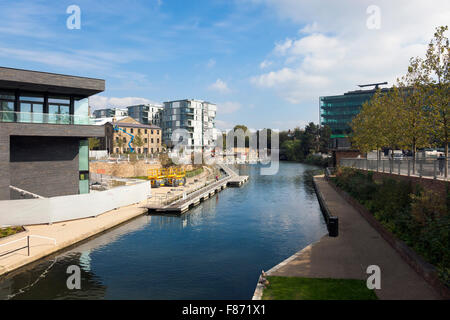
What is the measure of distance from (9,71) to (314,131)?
13542 centimetres

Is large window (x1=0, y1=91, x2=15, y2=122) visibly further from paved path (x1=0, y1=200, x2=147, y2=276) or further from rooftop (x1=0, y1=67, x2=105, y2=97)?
paved path (x1=0, y1=200, x2=147, y2=276)

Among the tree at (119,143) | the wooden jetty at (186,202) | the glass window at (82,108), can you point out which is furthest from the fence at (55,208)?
the tree at (119,143)

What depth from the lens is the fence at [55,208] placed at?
21516mm

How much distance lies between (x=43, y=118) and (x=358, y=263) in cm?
2448

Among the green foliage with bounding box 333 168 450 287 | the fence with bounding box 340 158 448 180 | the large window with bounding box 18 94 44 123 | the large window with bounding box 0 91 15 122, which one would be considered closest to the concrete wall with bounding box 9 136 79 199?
the large window with bounding box 0 91 15 122

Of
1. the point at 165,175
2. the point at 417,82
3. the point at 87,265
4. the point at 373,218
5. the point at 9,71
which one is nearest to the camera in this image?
the point at 87,265

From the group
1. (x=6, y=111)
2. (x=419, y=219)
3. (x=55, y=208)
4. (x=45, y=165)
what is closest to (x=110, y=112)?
(x=45, y=165)

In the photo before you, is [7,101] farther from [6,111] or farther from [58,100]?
[58,100]

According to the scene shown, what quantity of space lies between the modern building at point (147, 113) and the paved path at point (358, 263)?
129528 mm

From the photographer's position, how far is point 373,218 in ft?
70.5

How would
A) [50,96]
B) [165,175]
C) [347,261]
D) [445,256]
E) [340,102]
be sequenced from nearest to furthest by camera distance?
1. [445,256]
2. [347,261]
3. [50,96]
4. [165,175]
5. [340,102]

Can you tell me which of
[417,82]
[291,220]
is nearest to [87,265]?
[291,220]

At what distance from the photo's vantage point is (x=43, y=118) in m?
24.7

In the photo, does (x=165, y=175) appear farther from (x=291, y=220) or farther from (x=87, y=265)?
(x=87, y=265)
